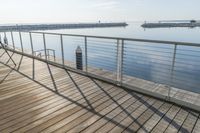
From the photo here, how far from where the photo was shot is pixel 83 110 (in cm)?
293

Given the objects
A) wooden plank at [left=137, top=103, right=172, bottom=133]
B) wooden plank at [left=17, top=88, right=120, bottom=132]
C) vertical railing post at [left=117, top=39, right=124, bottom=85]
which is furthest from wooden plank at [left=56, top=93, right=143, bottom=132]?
vertical railing post at [left=117, top=39, right=124, bottom=85]

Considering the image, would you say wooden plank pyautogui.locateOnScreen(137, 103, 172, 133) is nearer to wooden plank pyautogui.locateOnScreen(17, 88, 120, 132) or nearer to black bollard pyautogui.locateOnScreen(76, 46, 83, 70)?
wooden plank pyautogui.locateOnScreen(17, 88, 120, 132)

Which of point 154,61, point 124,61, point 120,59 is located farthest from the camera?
point 154,61

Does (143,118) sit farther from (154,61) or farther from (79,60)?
(154,61)

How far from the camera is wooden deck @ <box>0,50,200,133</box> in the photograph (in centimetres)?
248

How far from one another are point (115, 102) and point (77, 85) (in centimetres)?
116

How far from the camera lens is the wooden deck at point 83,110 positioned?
2477 mm

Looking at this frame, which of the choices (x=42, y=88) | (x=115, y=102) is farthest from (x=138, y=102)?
(x=42, y=88)

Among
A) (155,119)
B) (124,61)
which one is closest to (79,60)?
(124,61)

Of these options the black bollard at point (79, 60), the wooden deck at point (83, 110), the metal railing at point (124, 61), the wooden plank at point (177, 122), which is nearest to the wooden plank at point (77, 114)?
the wooden deck at point (83, 110)

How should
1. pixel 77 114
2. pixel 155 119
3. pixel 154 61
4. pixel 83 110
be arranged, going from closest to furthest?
pixel 155 119, pixel 77 114, pixel 83 110, pixel 154 61

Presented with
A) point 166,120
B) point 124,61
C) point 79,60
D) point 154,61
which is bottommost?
point 154,61

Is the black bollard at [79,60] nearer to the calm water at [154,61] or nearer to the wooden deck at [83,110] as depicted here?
the calm water at [154,61]

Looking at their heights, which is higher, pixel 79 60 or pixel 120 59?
pixel 120 59
